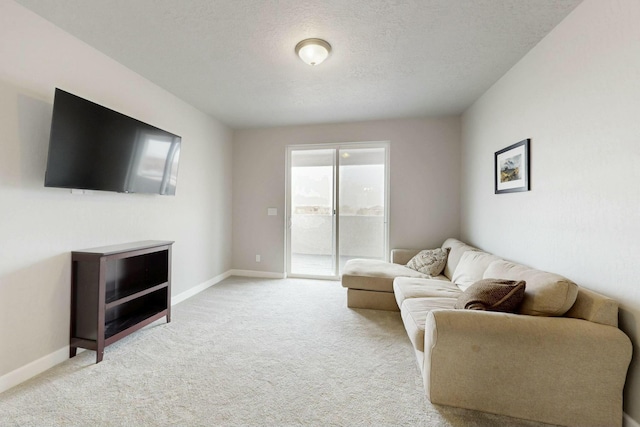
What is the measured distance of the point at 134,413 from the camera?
1.56 m

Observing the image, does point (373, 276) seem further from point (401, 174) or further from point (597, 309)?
point (597, 309)

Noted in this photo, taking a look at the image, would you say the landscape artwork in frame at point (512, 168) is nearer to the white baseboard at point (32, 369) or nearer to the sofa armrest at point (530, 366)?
the sofa armrest at point (530, 366)

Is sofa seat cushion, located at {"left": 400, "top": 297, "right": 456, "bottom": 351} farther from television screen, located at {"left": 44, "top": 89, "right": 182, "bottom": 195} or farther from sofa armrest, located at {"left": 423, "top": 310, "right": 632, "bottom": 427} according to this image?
television screen, located at {"left": 44, "top": 89, "right": 182, "bottom": 195}

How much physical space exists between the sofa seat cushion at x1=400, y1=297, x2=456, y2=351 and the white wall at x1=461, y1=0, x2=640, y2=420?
2.79 ft

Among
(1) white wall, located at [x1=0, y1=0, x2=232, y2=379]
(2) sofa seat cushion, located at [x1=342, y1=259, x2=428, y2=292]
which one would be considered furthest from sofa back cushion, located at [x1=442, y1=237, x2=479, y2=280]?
(1) white wall, located at [x1=0, y1=0, x2=232, y2=379]

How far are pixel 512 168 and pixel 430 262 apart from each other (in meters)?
1.43

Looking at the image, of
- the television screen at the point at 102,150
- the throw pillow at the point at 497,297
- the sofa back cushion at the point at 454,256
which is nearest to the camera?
the throw pillow at the point at 497,297

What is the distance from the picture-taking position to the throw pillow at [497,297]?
1672mm

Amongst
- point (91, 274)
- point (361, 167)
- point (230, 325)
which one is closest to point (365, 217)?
point (361, 167)

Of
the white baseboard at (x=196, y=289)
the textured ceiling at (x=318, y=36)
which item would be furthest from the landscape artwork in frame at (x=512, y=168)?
the white baseboard at (x=196, y=289)

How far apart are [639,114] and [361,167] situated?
3.17 metres

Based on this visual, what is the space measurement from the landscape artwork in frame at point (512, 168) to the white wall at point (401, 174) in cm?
123

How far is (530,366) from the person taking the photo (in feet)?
4.78

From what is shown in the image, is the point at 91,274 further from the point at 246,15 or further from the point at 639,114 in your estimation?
the point at 639,114
